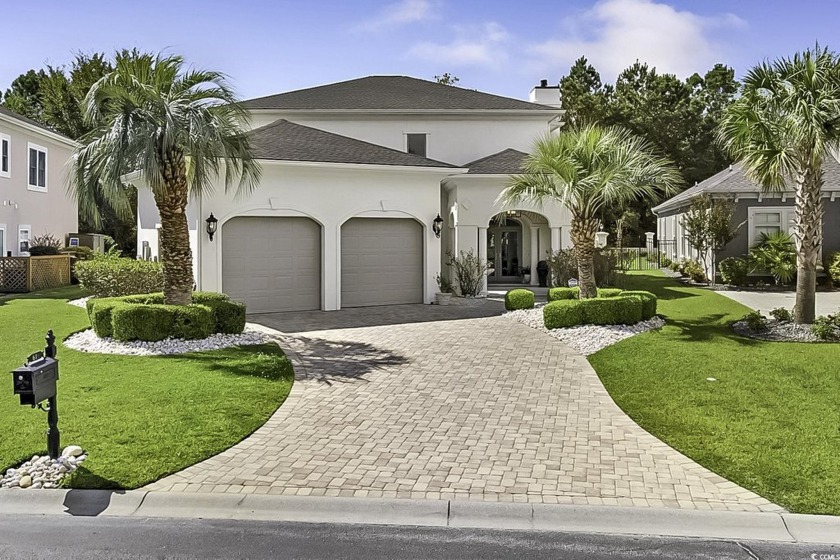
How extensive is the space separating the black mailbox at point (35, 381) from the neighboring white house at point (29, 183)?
17.9m

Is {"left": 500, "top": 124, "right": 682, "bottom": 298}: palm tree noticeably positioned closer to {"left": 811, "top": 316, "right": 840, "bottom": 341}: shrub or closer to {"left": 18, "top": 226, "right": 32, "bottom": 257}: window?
{"left": 811, "top": 316, "right": 840, "bottom": 341}: shrub

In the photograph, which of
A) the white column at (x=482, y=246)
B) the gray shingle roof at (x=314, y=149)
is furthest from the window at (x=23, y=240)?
the white column at (x=482, y=246)

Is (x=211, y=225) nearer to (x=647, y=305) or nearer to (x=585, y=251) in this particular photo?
(x=585, y=251)

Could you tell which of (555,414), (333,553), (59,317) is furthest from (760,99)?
(59,317)

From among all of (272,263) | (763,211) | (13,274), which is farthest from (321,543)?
(763,211)

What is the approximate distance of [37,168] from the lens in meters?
25.0

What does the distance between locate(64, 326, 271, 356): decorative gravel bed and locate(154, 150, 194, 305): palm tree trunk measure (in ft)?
3.49

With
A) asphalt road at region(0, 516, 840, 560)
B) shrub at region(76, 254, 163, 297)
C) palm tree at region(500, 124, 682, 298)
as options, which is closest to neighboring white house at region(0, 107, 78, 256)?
shrub at region(76, 254, 163, 297)

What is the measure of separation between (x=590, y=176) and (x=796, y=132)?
387cm

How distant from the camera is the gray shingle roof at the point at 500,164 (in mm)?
21031

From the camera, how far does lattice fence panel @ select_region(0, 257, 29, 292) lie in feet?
71.0

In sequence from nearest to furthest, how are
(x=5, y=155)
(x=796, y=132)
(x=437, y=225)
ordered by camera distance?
(x=796, y=132) < (x=437, y=225) < (x=5, y=155)

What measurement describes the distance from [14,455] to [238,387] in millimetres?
3070

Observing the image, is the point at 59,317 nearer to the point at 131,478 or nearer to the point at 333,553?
the point at 131,478
